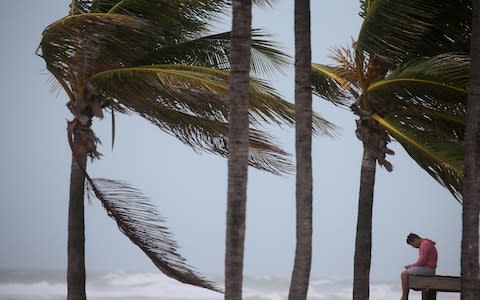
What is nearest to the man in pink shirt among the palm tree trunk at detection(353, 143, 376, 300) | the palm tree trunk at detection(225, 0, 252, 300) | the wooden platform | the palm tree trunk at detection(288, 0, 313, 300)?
the wooden platform

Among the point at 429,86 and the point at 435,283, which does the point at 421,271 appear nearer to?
the point at 435,283

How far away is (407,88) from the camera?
20594mm

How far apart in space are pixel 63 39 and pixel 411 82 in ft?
20.2

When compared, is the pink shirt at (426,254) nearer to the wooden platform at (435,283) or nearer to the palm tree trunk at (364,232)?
the wooden platform at (435,283)

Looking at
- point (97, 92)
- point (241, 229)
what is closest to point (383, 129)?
point (97, 92)

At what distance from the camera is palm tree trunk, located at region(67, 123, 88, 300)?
22.2m

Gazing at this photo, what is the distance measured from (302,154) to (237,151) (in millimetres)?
2671

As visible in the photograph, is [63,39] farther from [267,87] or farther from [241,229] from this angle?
[241,229]

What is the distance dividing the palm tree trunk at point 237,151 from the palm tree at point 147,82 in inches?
159

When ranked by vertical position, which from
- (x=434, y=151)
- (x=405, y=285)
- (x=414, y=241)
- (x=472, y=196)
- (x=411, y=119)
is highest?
(x=411, y=119)

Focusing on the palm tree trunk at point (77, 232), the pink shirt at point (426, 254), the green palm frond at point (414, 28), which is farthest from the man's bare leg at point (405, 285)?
the palm tree trunk at point (77, 232)

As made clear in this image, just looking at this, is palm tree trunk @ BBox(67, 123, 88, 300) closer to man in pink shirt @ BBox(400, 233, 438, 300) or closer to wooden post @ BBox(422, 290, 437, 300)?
man in pink shirt @ BBox(400, 233, 438, 300)

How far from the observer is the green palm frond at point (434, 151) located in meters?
19.7

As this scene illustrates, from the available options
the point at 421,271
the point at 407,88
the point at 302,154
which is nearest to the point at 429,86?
the point at 407,88
